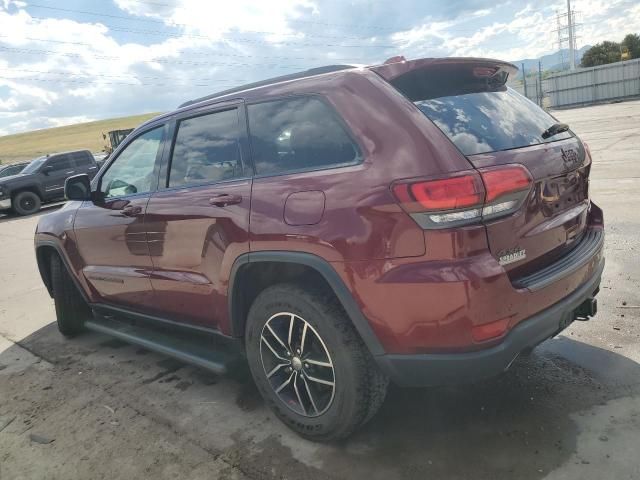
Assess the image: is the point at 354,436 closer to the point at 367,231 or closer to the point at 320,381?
the point at 320,381

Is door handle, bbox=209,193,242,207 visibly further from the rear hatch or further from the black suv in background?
the black suv in background

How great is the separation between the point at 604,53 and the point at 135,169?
52.8m

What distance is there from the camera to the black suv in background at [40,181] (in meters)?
16.1

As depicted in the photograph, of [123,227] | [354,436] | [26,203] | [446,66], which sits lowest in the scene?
[354,436]

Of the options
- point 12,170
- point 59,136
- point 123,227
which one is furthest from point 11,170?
point 59,136

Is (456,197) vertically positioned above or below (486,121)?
below

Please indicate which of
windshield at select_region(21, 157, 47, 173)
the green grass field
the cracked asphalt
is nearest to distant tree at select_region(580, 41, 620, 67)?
windshield at select_region(21, 157, 47, 173)

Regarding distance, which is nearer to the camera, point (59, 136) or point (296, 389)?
point (296, 389)

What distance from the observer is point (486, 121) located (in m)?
2.46

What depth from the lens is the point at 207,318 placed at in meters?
3.12

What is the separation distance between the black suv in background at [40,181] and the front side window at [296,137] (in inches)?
613

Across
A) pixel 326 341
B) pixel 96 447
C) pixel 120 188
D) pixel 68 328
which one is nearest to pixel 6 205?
pixel 68 328

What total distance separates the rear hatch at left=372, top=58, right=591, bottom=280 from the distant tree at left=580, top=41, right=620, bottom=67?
5187cm

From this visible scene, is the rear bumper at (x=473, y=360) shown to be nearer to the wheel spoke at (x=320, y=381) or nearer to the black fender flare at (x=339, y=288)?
the black fender flare at (x=339, y=288)
